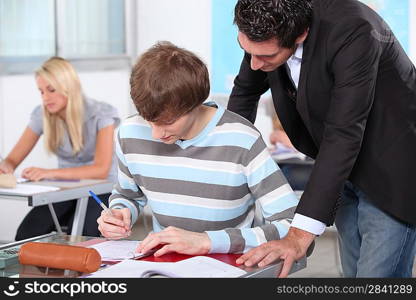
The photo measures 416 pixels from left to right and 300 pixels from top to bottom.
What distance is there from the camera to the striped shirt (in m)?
2.02

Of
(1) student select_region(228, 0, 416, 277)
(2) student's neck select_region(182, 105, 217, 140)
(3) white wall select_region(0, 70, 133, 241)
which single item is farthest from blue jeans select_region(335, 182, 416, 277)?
(3) white wall select_region(0, 70, 133, 241)

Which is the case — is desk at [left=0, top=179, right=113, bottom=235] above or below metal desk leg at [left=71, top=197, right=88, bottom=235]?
above

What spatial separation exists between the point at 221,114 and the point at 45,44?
3690mm

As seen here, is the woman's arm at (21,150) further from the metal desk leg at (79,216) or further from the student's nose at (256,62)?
the student's nose at (256,62)

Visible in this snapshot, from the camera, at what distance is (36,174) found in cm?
376

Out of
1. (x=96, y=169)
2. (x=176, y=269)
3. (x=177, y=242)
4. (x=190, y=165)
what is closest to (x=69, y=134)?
(x=96, y=169)

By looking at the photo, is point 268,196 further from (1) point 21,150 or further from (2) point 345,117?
(1) point 21,150

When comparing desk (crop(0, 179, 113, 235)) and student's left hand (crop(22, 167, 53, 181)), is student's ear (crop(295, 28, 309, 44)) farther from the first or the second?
student's left hand (crop(22, 167, 53, 181))

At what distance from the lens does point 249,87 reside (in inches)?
93.8

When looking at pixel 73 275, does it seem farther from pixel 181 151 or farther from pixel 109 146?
pixel 109 146

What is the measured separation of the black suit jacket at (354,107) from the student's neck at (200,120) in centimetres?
22

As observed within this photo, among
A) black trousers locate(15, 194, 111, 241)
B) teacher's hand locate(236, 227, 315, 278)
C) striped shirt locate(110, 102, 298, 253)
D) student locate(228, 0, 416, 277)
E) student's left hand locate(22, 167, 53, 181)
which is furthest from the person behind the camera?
black trousers locate(15, 194, 111, 241)

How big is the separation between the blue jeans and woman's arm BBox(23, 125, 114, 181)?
74.7 inches

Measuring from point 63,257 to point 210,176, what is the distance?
48 cm
